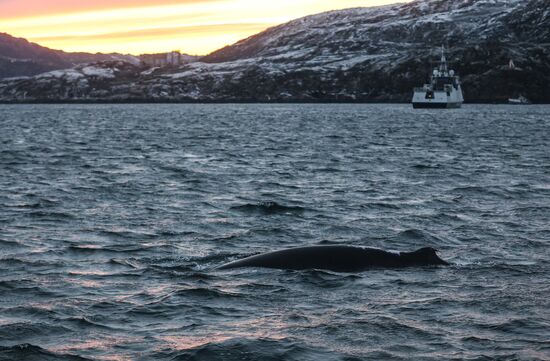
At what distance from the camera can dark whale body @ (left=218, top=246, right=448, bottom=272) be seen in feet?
71.5

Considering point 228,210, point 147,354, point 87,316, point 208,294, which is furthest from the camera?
point 228,210

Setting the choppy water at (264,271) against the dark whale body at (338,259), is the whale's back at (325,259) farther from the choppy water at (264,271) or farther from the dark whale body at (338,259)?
the choppy water at (264,271)

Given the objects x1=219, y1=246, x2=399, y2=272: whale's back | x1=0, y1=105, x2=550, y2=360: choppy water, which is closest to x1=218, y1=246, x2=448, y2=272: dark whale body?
x1=219, y1=246, x2=399, y2=272: whale's back

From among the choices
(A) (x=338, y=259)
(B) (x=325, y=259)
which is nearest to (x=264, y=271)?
(B) (x=325, y=259)

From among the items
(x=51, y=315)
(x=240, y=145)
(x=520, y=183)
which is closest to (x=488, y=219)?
(x=520, y=183)

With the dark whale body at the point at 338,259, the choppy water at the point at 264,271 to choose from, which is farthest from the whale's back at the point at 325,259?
the choppy water at the point at 264,271

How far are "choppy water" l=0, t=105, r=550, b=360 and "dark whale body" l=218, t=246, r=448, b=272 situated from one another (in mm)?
612

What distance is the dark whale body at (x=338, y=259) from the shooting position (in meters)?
21.8

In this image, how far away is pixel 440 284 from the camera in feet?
66.2

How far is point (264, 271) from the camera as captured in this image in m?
21.5

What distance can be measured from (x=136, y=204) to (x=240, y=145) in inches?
1867

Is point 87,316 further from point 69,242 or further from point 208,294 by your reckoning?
point 69,242

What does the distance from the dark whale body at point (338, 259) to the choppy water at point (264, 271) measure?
612 mm

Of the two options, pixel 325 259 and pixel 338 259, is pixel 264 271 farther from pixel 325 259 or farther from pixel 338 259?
pixel 338 259
